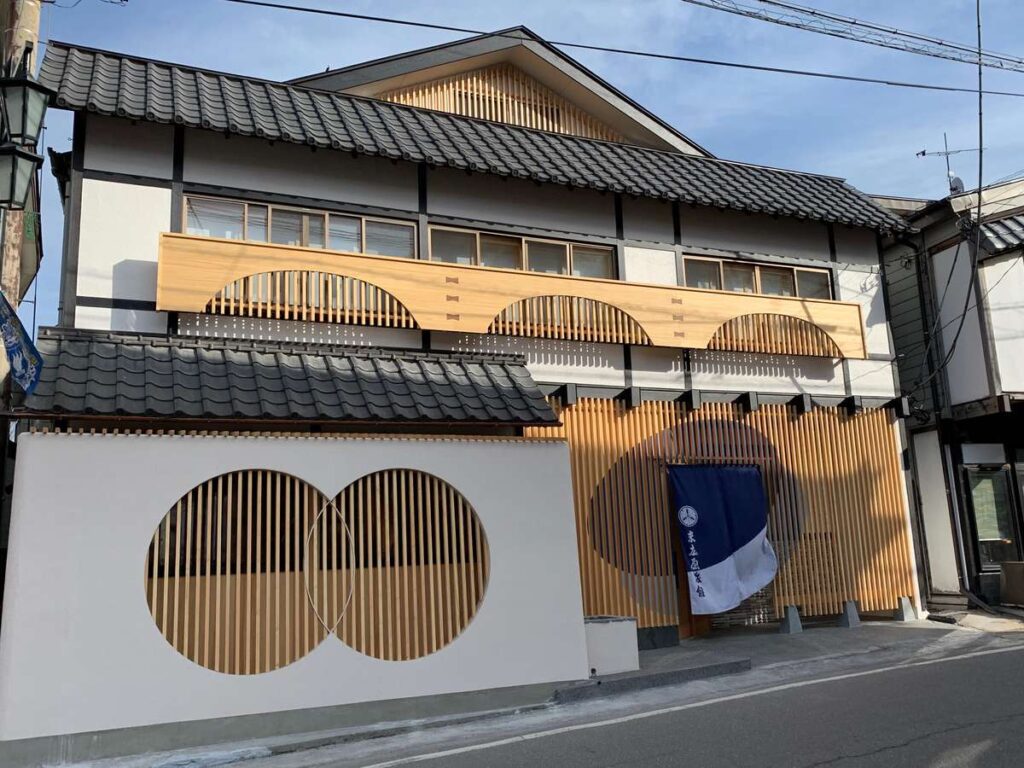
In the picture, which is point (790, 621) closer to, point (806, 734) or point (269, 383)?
point (806, 734)

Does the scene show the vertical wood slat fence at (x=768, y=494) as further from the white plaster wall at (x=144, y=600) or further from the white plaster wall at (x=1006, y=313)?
the white plaster wall at (x=144, y=600)

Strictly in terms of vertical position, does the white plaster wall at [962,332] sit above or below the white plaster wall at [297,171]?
below

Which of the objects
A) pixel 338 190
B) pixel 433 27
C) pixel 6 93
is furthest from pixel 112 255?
pixel 433 27

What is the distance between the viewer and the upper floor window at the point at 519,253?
40.3 ft

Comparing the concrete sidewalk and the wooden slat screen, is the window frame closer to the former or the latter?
the wooden slat screen

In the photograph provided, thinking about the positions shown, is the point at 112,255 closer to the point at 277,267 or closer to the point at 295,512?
the point at 277,267

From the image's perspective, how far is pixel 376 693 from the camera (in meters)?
8.52

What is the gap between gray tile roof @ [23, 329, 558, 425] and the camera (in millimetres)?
8266

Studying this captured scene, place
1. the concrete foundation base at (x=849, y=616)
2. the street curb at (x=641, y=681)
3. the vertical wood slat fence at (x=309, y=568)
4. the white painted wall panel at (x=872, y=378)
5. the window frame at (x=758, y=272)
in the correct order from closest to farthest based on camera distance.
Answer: the vertical wood slat fence at (x=309, y=568)
the street curb at (x=641, y=681)
the concrete foundation base at (x=849, y=616)
the window frame at (x=758, y=272)
the white painted wall panel at (x=872, y=378)

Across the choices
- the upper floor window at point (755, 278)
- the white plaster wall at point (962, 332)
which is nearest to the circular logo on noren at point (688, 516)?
the upper floor window at point (755, 278)

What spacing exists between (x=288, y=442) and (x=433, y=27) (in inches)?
190

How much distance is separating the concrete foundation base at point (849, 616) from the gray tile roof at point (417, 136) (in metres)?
6.06

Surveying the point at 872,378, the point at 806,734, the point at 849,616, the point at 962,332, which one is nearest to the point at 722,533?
the point at 849,616

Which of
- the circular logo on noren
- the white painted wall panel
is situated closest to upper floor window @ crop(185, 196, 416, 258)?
the circular logo on noren
